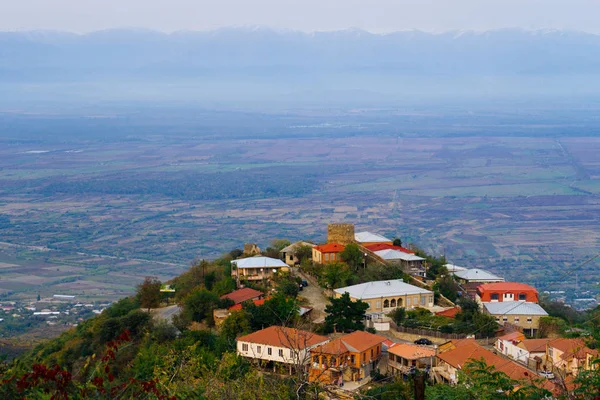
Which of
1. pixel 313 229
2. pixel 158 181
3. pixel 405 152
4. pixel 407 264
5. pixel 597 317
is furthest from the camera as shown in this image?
pixel 405 152

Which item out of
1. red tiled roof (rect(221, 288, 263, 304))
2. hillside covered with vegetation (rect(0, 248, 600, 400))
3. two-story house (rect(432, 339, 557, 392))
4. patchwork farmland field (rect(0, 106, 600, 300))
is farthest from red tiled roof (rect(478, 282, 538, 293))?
patchwork farmland field (rect(0, 106, 600, 300))

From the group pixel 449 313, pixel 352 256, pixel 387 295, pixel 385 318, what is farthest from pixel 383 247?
pixel 385 318

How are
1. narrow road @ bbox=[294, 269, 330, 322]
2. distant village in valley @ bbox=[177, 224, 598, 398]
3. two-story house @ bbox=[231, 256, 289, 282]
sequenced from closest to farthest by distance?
1. distant village in valley @ bbox=[177, 224, 598, 398]
2. narrow road @ bbox=[294, 269, 330, 322]
3. two-story house @ bbox=[231, 256, 289, 282]

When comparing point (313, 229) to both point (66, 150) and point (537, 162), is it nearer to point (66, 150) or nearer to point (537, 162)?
point (537, 162)

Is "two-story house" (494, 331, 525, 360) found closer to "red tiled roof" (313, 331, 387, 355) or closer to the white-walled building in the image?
"red tiled roof" (313, 331, 387, 355)

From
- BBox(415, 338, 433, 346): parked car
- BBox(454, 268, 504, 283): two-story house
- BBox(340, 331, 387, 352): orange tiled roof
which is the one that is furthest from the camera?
BBox(454, 268, 504, 283): two-story house

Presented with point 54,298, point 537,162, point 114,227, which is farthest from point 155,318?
point 537,162

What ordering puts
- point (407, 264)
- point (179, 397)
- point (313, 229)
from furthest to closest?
point (313, 229) < point (407, 264) < point (179, 397)

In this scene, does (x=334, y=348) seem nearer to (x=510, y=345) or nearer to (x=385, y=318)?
(x=510, y=345)
